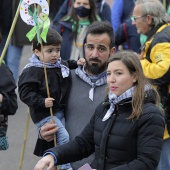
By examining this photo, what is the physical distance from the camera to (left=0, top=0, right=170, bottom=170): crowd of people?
3.89 metres

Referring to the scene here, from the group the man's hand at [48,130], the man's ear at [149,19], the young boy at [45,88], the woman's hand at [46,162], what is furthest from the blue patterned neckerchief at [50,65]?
the man's ear at [149,19]

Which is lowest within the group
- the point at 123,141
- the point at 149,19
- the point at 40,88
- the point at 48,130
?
the point at 48,130

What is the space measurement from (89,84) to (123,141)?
3.57 feet

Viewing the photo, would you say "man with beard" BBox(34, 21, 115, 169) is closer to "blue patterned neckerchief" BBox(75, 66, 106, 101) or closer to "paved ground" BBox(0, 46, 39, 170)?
"blue patterned neckerchief" BBox(75, 66, 106, 101)

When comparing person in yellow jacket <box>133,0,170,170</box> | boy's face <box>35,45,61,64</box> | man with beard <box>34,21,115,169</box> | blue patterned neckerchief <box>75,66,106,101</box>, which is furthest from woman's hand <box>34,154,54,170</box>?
person in yellow jacket <box>133,0,170,170</box>

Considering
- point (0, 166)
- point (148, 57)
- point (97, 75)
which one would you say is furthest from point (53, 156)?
point (0, 166)

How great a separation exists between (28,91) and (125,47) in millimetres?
3322

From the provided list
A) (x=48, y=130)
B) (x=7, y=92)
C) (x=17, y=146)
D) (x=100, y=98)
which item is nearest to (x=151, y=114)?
(x=100, y=98)

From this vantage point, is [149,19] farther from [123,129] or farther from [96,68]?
[123,129]

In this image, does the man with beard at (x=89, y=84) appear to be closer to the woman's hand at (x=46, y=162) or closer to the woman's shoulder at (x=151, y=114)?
the woman's hand at (x=46, y=162)

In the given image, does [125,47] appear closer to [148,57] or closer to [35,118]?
[148,57]

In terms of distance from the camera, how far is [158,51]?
18.7ft

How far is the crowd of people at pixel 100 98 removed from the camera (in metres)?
3.89

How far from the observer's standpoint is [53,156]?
13.1 ft
